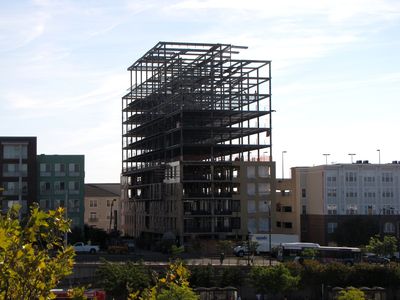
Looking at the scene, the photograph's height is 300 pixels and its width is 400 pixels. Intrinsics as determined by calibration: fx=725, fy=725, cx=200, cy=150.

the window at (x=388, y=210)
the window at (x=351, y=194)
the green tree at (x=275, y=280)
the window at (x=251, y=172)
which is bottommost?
the green tree at (x=275, y=280)

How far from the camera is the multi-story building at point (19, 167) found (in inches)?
3967

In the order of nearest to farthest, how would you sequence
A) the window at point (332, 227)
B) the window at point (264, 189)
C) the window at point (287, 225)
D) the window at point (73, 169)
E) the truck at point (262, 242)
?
the truck at point (262, 242) → the window at point (264, 189) → the window at point (73, 169) → the window at point (332, 227) → the window at point (287, 225)

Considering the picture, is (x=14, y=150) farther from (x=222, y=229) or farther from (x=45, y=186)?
(x=222, y=229)

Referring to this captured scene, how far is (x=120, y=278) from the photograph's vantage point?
5844 centimetres

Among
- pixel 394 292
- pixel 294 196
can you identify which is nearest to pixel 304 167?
pixel 294 196

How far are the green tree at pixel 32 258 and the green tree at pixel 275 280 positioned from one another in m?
54.4

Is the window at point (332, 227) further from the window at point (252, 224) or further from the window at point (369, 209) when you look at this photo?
the window at point (252, 224)

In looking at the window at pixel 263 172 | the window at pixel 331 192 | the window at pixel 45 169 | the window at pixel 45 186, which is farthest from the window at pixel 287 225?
the window at pixel 45 169

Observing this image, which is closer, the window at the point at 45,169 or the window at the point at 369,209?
the window at the point at 45,169

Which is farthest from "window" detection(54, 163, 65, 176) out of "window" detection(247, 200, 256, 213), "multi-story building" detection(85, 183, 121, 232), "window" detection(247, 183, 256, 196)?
"multi-story building" detection(85, 183, 121, 232)

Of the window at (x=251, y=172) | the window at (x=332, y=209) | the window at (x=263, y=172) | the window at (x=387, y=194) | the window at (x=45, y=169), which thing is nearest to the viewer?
the window at (x=251, y=172)

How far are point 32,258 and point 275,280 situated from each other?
2173 inches

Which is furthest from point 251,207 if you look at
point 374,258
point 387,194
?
point 387,194

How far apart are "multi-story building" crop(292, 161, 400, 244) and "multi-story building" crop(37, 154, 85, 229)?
34379 millimetres
